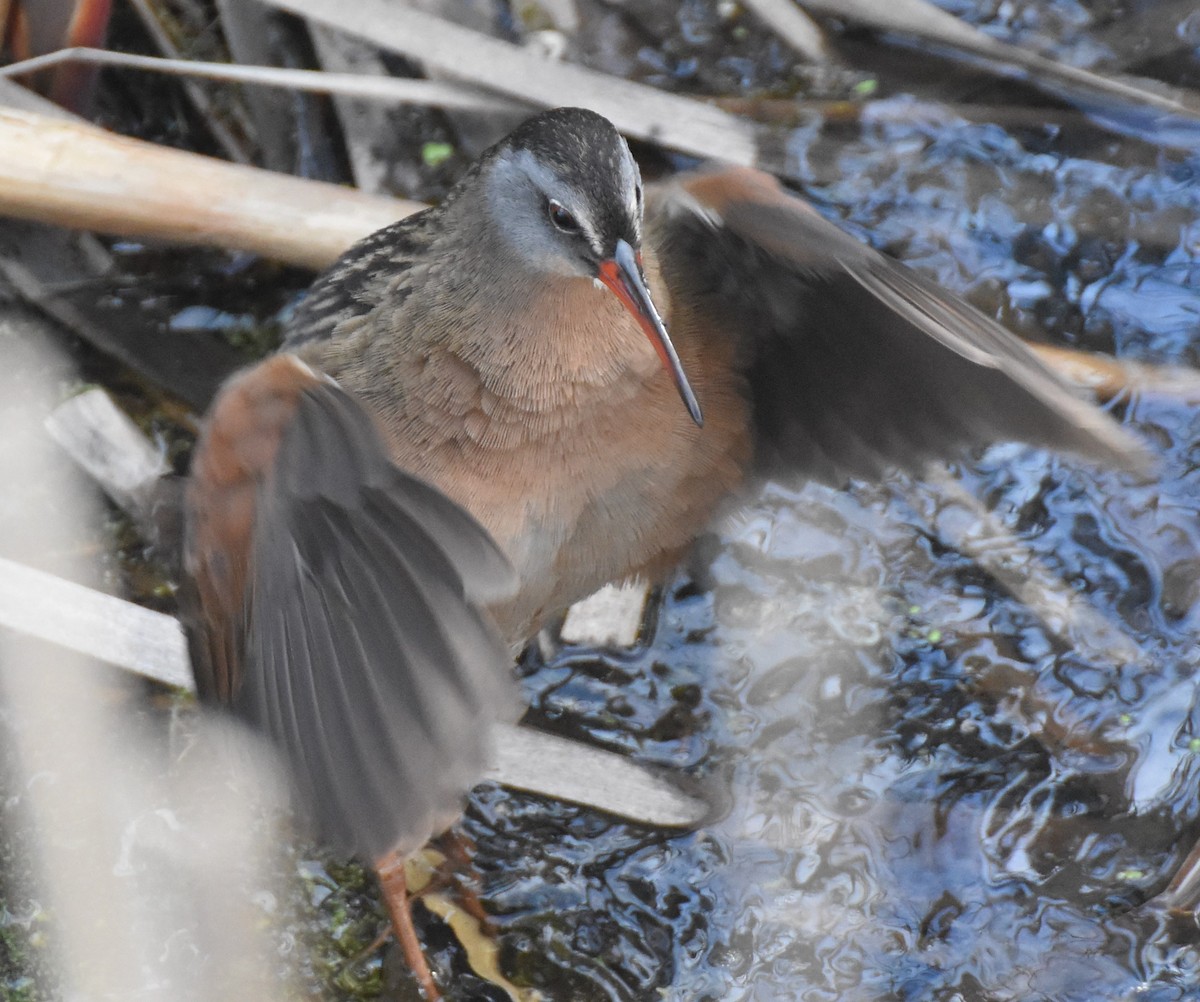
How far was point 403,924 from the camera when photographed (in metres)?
2.88

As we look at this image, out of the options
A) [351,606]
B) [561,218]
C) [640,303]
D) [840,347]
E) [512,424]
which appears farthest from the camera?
[840,347]

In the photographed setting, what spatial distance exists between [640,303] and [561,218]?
0.79ft

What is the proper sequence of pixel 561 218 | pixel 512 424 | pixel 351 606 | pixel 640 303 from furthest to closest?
pixel 512 424, pixel 561 218, pixel 640 303, pixel 351 606

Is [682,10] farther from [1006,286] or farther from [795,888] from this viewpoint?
[795,888]

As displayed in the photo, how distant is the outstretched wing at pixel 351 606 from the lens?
212 cm

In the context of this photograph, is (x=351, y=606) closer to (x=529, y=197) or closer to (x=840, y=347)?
(x=529, y=197)

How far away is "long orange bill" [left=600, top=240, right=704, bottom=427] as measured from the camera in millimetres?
2529

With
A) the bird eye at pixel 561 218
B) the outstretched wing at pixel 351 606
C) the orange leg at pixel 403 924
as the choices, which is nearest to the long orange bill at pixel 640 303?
the bird eye at pixel 561 218

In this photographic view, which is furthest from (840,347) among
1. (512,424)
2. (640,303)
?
(512,424)

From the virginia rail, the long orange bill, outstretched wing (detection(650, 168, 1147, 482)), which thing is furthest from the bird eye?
outstretched wing (detection(650, 168, 1147, 482))

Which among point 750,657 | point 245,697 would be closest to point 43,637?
point 245,697

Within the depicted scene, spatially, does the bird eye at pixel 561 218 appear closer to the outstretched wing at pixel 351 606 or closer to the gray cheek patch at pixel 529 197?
the gray cheek patch at pixel 529 197

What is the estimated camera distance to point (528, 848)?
3.03 metres

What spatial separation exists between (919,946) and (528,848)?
79 cm
